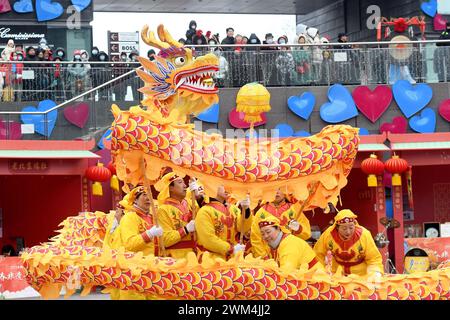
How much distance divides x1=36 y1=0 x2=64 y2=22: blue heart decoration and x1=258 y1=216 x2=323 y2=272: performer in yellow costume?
51.4 ft

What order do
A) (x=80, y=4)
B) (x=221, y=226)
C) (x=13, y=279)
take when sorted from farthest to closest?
Result: (x=80, y=4) < (x=13, y=279) < (x=221, y=226)

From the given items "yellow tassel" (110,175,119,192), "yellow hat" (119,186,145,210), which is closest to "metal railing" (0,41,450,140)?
"yellow tassel" (110,175,119,192)

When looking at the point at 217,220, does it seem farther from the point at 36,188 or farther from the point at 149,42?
the point at 36,188

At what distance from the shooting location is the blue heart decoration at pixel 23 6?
24.3 meters

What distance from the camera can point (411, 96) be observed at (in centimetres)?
1991

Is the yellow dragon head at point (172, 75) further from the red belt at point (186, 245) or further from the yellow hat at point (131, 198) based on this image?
the red belt at point (186, 245)

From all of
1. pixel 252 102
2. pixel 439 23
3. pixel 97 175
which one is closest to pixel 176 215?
pixel 252 102

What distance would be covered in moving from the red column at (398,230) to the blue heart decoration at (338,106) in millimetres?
1585

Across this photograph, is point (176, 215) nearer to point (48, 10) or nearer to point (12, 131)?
point (12, 131)

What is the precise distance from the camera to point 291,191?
32.0 ft

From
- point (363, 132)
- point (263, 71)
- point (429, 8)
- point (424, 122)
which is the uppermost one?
point (429, 8)

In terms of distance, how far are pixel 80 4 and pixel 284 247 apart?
53.6 feet

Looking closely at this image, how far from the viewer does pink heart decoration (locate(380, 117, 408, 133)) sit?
→ 19.8 m

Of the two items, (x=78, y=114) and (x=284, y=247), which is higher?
(x=78, y=114)
